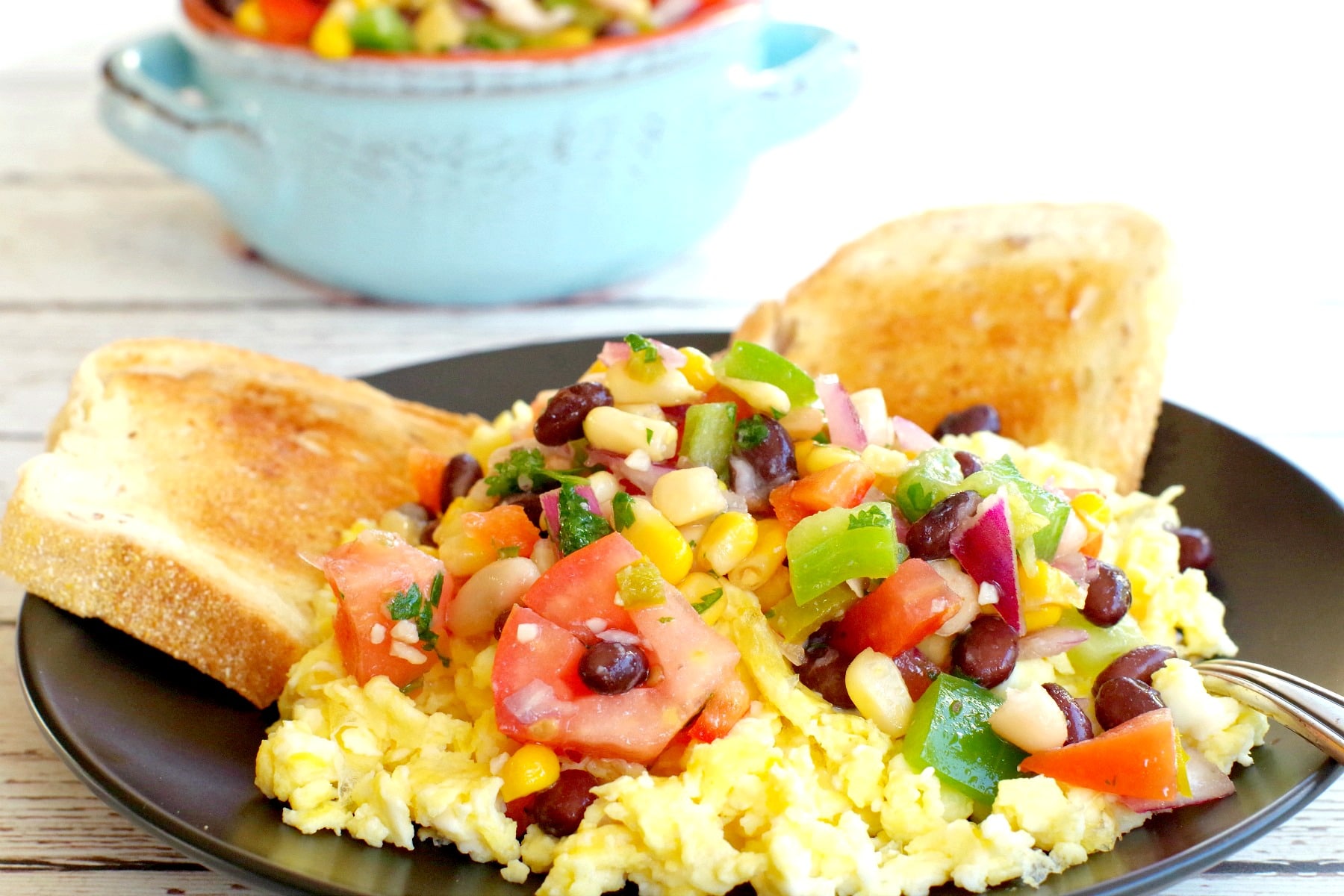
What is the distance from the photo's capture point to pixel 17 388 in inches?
188

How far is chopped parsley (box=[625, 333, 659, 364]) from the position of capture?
281 centimetres

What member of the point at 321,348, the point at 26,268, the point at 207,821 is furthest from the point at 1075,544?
the point at 26,268

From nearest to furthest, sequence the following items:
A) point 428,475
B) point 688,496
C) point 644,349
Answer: point 688,496 → point 644,349 → point 428,475

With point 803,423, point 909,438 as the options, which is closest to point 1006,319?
point 909,438

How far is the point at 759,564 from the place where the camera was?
256cm

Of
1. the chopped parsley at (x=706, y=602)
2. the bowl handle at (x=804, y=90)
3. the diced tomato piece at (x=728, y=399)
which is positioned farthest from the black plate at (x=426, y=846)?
the bowl handle at (x=804, y=90)

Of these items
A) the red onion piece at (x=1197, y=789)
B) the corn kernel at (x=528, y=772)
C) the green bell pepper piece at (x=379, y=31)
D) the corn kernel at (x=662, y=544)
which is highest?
the green bell pepper piece at (x=379, y=31)

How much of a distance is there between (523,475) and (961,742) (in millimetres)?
1035

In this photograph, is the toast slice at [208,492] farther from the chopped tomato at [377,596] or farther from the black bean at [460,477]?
the black bean at [460,477]

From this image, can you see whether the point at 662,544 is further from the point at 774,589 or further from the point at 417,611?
the point at 417,611

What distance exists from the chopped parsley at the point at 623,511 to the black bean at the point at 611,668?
9.9 inches

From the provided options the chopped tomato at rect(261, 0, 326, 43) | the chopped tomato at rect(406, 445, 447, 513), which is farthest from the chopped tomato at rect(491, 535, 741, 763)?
the chopped tomato at rect(261, 0, 326, 43)

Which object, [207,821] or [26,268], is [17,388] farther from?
[207,821]

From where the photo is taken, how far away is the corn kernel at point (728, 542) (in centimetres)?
253
